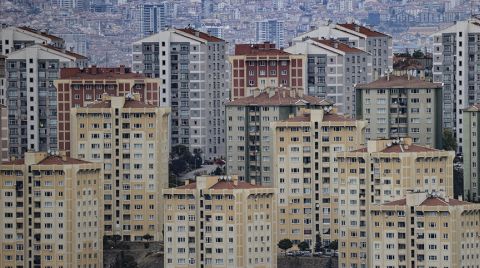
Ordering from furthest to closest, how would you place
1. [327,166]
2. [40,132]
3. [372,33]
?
[372,33] < [40,132] < [327,166]

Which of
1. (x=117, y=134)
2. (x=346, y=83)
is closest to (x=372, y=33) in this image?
(x=346, y=83)

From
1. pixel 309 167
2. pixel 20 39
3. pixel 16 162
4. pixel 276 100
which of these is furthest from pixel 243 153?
pixel 20 39

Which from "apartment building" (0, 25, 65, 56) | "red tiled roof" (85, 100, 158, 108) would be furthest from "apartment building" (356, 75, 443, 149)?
"apartment building" (0, 25, 65, 56)

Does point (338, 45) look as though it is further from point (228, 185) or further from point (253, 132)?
point (228, 185)

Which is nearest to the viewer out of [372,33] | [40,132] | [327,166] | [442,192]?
[442,192]

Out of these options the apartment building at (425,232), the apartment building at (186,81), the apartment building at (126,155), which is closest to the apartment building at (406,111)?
the apartment building at (126,155)

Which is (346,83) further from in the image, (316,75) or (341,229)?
(341,229)

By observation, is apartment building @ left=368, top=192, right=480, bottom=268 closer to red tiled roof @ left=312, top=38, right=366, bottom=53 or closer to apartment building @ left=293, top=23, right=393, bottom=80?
red tiled roof @ left=312, top=38, right=366, bottom=53
